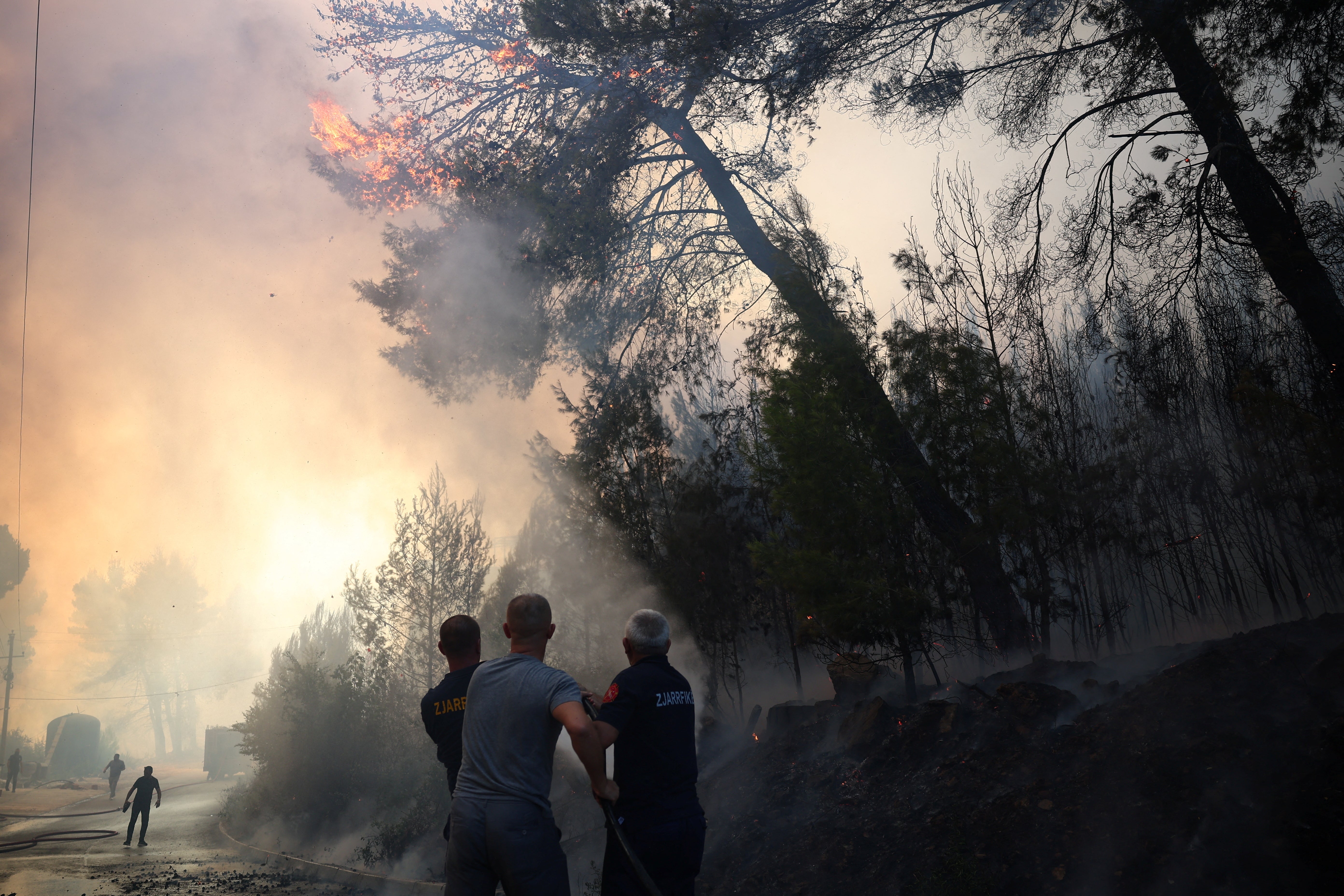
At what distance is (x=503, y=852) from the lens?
2684 millimetres

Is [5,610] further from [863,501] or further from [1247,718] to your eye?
[1247,718]

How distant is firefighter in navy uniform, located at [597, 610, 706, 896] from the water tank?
51007 mm

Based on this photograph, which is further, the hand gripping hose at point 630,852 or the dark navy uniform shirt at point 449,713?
the dark navy uniform shirt at point 449,713

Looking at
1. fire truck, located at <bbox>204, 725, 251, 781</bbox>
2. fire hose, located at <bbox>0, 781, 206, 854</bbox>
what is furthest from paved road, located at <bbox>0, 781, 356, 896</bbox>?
fire truck, located at <bbox>204, 725, 251, 781</bbox>

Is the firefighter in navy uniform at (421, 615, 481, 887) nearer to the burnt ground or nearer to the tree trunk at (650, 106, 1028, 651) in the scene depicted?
the burnt ground

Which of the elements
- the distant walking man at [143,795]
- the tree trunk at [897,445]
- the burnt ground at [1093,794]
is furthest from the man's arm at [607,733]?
the distant walking man at [143,795]

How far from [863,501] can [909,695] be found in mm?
2488

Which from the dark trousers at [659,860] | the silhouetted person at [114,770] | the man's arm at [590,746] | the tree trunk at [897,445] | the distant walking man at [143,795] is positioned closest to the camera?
the man's arm at [590,746]

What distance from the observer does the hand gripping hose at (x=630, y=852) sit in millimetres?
2773

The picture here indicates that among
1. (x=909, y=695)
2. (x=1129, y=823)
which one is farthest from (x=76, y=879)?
(x=1129, y=823)

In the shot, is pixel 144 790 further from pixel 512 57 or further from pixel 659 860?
pixel 659 860

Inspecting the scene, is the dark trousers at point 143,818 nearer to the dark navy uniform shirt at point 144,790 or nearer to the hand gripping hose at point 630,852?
the dark navy uniform shirt at point 144,790

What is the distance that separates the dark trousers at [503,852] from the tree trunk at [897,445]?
614cm

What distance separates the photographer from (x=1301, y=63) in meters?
→ 5.46
